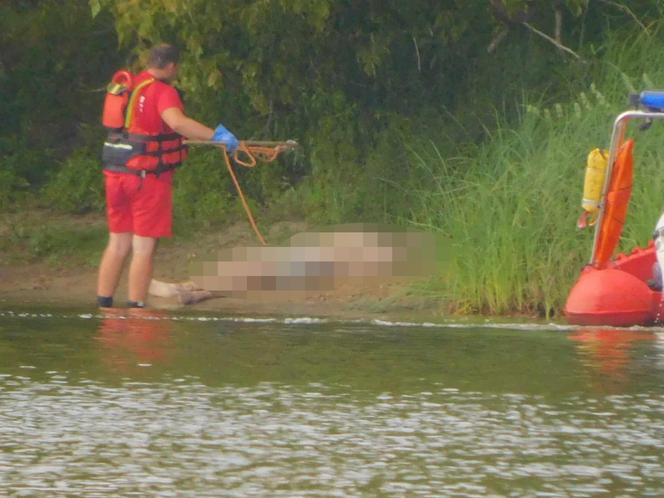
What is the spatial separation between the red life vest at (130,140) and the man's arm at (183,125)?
0.31m

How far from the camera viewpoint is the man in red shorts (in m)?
12.6

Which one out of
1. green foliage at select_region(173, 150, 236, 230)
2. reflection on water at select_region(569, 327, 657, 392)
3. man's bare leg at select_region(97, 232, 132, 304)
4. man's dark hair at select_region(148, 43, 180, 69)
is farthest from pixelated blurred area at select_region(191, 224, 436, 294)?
reflection on water at select_region(569, 327, 657, 392)

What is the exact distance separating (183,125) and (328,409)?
14.1ft

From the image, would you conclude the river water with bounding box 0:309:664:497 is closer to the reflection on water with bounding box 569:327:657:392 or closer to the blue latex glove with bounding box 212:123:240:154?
the reflection on water with bounding box 569:327:657:392

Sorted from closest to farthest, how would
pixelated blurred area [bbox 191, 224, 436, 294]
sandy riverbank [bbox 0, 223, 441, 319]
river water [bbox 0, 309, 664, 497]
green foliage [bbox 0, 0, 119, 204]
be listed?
river water [bbox 0, 309, 664, 497] < sandy riverbank [bbox 0, 223, 441, 319] < pixelated blurred area [bbox 191, 224, 436, 294] < green foliage [bbox 0, 0, 119, 204]

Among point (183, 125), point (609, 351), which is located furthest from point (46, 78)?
point (609, 351)

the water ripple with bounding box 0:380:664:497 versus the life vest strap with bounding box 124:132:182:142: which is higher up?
the life vest strap with bounding box 124:132:182:142

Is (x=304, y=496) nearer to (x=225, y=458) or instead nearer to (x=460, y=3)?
(x=225, y=458)

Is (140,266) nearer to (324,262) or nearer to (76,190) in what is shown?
(324,262)

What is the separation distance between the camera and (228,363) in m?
9.82

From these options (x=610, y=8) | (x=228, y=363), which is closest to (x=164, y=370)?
(x=228, y=363)

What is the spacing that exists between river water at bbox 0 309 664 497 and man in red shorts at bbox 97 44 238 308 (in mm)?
1222

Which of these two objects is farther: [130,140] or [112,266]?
[112,266]

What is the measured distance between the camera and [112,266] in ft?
42.4
